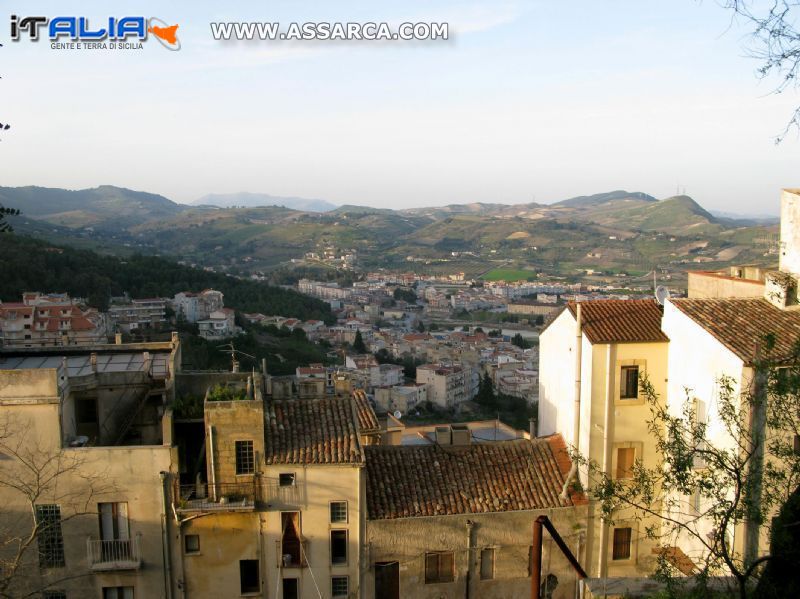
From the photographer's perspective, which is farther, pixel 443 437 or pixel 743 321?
pixel 443 437

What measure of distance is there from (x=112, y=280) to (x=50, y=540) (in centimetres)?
7919

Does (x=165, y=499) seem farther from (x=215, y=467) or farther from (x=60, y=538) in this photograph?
(x=60, y=538)

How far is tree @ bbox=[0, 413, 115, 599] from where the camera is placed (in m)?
14.6

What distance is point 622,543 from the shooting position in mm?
17000

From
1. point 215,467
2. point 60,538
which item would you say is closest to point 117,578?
point 60,538

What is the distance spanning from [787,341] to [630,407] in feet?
12.5

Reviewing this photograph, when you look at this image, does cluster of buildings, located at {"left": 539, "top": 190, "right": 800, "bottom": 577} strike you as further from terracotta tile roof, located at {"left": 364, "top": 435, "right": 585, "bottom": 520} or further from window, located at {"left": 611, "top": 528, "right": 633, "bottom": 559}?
terracotta tile roof, located at {"left": 364, "top": 435, "right": 585, "bottom": 520}

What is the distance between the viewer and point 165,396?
1731 cm

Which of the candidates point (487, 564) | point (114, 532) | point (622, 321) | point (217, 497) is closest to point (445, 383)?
point (622, 321)

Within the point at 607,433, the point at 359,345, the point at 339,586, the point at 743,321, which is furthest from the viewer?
the point at 359,345

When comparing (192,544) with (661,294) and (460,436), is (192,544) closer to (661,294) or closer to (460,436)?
(460,436)

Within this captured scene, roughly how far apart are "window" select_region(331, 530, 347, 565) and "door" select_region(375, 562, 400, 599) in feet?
2.51

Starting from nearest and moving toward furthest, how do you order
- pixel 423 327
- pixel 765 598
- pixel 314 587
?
pixel 765 598 → pixel 314 587 → pixel 423 327

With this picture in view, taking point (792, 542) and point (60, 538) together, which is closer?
point (792, 542)
